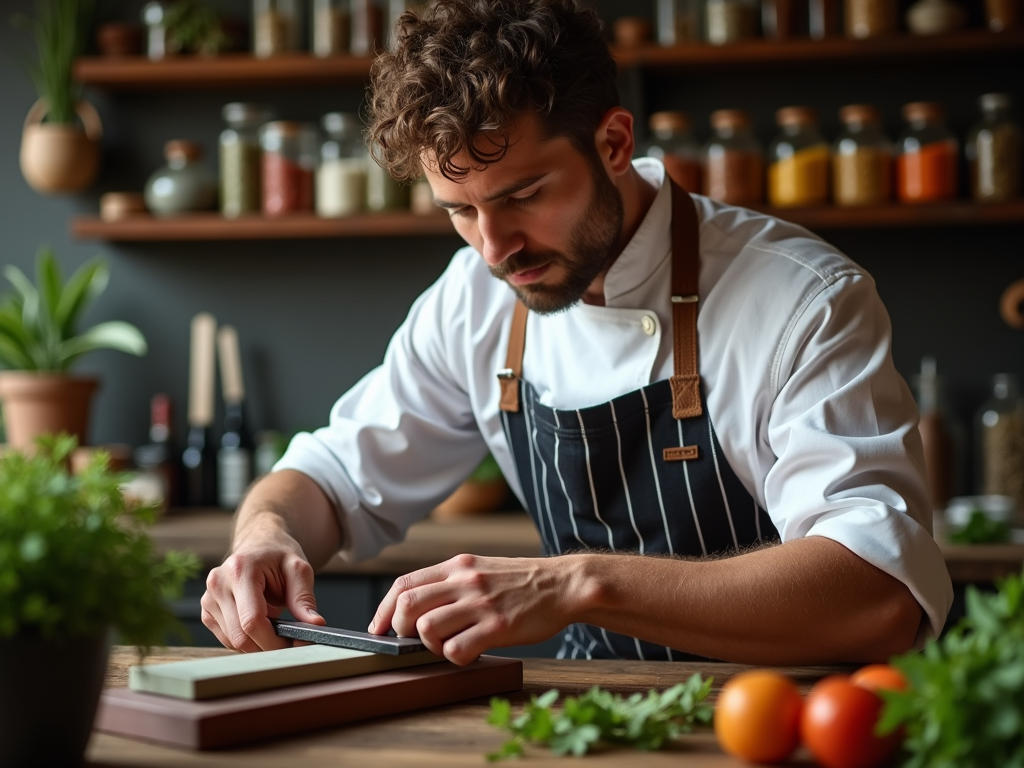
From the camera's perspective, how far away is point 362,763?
2.88ft

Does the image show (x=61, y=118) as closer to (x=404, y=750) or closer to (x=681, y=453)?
(x=681, y=453)

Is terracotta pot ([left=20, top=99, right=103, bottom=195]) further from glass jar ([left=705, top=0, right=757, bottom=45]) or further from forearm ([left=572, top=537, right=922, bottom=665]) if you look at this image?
forearm ([left=572, top=537, right=922, bottom=665])

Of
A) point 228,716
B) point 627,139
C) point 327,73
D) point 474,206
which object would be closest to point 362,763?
point 228,716

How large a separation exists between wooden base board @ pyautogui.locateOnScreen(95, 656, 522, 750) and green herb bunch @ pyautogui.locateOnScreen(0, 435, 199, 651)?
0.10 m

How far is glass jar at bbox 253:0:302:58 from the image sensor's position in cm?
307

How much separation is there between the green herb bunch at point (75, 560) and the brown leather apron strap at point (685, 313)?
2.84ft

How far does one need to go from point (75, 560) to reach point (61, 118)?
2.74 m

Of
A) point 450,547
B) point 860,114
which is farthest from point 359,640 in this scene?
point 860,114

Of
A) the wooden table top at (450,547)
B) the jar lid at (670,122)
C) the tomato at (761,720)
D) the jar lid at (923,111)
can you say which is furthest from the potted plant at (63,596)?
the jar lid at (923,111)

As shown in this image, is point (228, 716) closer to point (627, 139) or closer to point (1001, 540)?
point (627, 139)

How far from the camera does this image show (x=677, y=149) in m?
2.87

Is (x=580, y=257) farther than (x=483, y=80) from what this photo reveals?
Yes

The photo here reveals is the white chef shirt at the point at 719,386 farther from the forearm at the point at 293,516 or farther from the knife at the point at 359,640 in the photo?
the knife at the point at 359,640

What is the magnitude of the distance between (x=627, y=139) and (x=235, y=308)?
1924mm
